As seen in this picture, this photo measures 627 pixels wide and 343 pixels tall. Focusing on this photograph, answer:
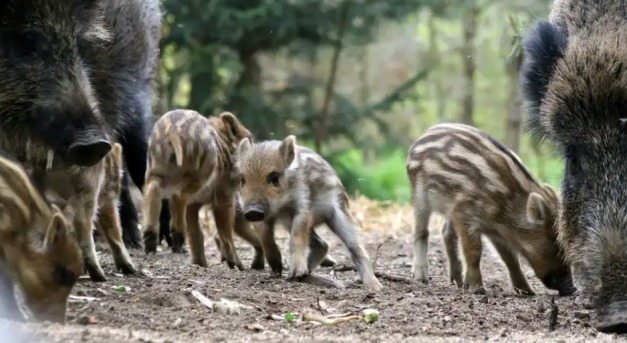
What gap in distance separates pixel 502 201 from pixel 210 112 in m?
6.96

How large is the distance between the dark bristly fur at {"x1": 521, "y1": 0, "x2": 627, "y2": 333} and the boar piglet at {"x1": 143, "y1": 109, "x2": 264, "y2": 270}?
1901mm

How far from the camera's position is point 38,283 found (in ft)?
13.0

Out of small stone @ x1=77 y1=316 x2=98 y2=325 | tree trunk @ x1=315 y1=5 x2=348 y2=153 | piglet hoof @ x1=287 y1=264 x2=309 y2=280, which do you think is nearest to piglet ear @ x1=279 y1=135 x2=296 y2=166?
piglet hoof @ x1=287 y1=264 x2=309 y2=280

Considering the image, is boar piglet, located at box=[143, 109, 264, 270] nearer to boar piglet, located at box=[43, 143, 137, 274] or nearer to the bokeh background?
boar piglet, located at box=[43, 143, 137, 274]

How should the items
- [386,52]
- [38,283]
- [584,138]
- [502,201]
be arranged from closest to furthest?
1. [38,283]
2. [584,138]
3. [502,201]
4. [386,52]

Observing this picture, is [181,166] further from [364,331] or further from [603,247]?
[603,247]

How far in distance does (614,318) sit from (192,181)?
114 inches

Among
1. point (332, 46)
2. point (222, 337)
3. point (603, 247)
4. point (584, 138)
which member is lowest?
point (222, 337)

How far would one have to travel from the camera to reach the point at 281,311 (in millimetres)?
4539

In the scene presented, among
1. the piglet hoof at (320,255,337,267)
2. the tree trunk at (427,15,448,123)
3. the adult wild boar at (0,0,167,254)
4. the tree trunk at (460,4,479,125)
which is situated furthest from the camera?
the tree trunk at (427,15,448,123)

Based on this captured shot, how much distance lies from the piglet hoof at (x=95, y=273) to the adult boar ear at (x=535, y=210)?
234 centimetres

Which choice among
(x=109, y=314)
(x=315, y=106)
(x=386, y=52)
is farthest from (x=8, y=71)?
(x=386, y=52)

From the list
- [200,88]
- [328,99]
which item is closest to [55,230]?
[200,88]

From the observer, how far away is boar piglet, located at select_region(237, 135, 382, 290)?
5.41m
